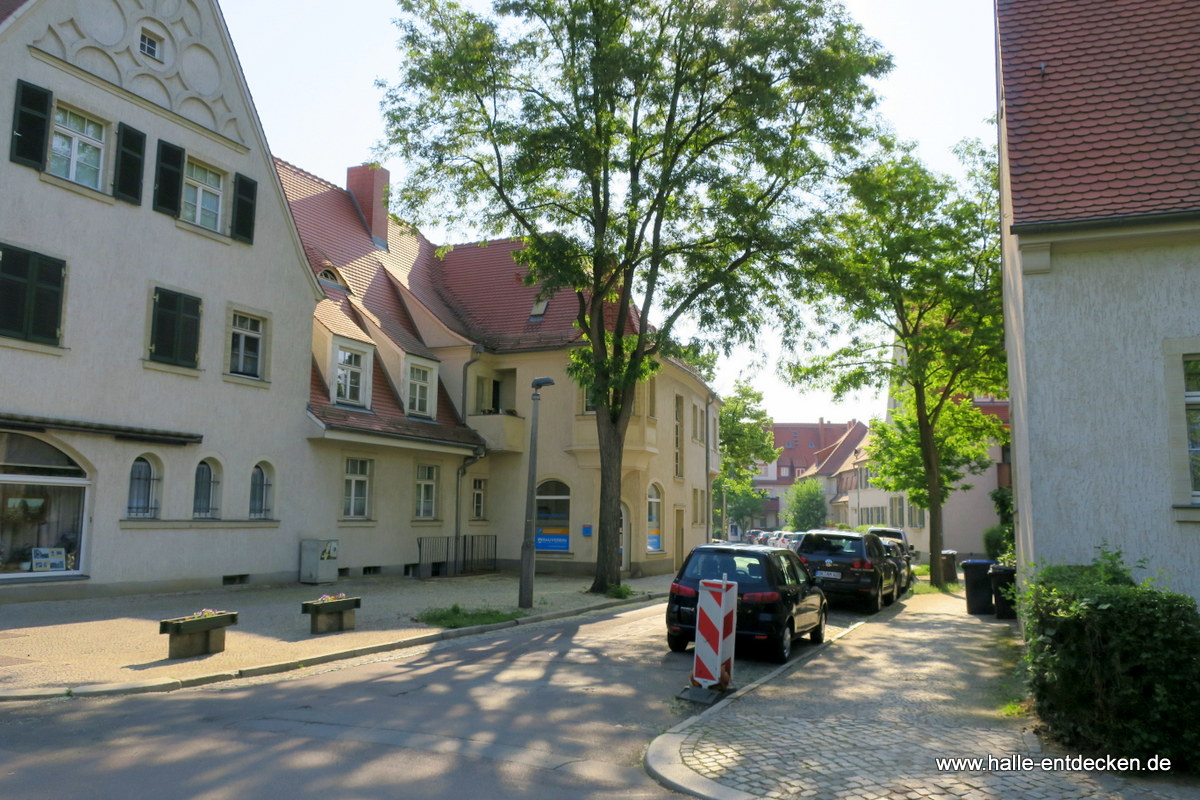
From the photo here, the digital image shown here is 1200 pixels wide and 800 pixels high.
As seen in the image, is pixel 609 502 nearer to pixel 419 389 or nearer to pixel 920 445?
pixel 419 389

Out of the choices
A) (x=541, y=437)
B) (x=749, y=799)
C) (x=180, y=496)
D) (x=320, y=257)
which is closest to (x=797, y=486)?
(x=541, y=437)

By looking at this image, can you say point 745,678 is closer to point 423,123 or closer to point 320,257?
point 423,123

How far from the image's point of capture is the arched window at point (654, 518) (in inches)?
1223

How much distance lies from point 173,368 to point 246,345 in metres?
2.28

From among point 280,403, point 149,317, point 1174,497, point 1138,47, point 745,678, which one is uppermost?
point 1138,47

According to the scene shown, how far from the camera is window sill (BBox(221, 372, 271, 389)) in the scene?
62.6 feet

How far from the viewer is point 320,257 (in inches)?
1009

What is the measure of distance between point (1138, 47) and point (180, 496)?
17401 mm

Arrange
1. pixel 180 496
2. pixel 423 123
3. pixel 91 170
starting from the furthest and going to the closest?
pixel 423 123
pixel 180 496
pixel 91 170

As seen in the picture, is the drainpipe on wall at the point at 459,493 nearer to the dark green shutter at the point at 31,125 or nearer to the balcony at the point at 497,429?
the balcony at the point at 497,429

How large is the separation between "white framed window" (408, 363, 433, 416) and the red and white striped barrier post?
17.1m

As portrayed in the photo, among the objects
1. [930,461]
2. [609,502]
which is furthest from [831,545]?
[930,461]

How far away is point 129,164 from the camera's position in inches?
675

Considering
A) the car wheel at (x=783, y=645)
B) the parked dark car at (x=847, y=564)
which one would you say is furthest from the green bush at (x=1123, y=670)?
the parked dark car at (x=847, y=564)
